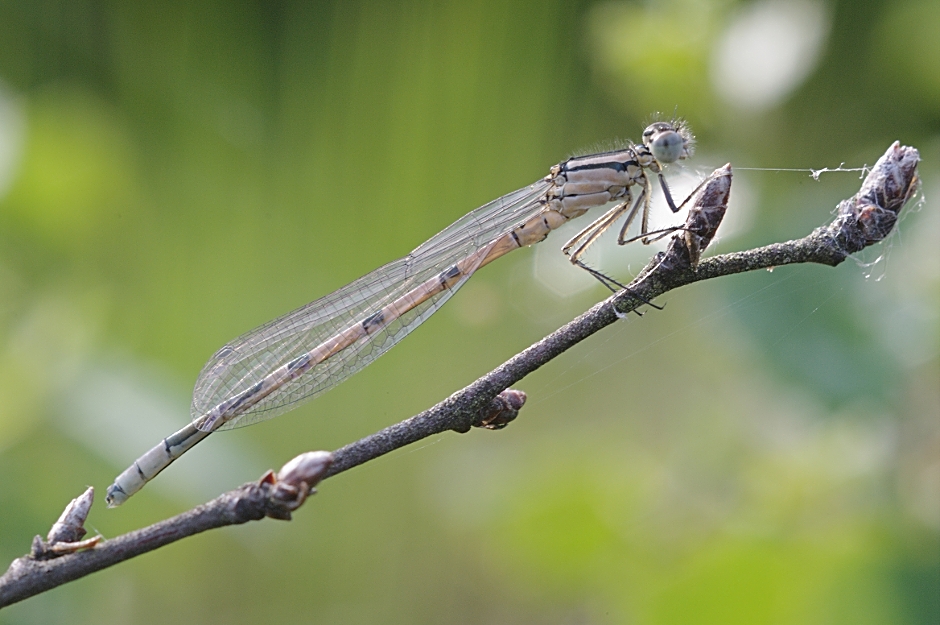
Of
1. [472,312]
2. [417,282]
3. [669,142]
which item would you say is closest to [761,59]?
[669,142]

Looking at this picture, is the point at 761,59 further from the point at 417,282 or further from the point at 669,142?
the point at 417,282

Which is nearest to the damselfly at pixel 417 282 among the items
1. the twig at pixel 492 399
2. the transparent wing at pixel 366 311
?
the transparent wing at pixel 366 311

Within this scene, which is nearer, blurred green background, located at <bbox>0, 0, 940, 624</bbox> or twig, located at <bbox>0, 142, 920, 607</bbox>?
twig, located at <bbox>0, 142, 920, 607</bbox>

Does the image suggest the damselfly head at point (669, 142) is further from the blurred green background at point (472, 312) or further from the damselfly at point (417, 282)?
the blurred green background at point (472, 312)

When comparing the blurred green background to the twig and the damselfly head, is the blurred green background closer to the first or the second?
the damselfly head

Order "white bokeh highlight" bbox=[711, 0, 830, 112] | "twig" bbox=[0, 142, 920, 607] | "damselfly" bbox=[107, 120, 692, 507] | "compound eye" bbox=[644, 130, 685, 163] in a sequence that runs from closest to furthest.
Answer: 1. "twig" bbox=[0, 142, 920, 607]
2. "compound eye" bbox=[644, 130, 685, 163]
3. "damselfly" bbox=[107, 120, 692, 507]
4. "white bokeh highlight" bbox=[711, 0, 830, 112]

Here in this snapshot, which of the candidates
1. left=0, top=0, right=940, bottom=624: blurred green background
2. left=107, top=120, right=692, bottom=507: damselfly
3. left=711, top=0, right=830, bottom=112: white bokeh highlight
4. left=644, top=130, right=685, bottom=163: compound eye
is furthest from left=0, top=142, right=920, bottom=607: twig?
left=711, top=0, right=830, bottom=112: white bokeh highlight

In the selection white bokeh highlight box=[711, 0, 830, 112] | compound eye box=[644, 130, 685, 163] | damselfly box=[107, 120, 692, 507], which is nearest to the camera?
compound eye box=[644, 130, 685, 163]
